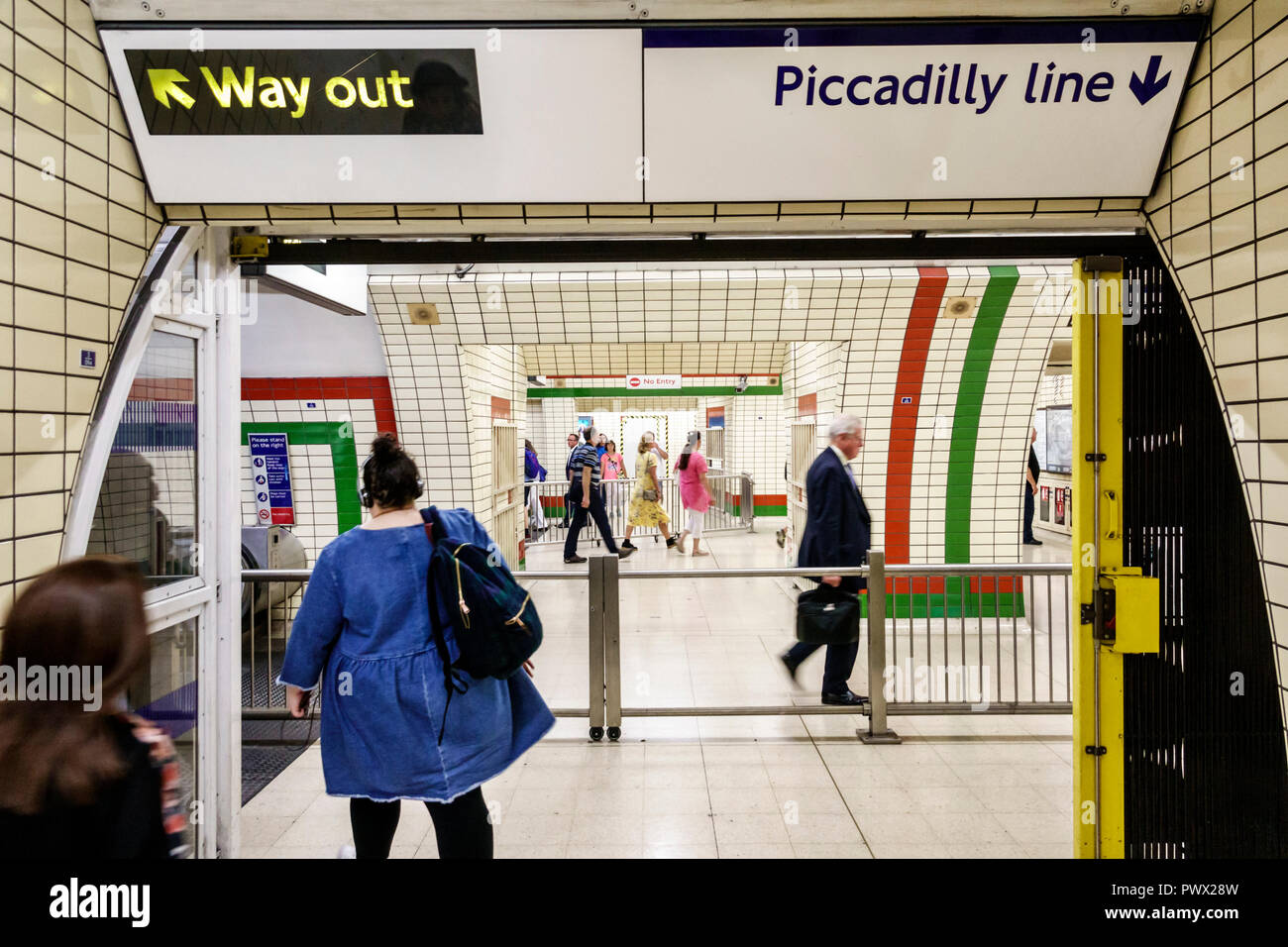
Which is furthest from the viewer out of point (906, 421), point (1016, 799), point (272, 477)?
point (272, 477)

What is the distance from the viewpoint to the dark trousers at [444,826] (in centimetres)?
216

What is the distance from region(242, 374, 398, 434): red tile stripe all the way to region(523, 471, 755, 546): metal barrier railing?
573 cm

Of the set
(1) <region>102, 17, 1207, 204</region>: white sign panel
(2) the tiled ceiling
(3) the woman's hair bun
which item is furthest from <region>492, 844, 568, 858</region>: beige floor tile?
(2) the tiled ceiling

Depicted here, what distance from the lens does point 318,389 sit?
6.69 m

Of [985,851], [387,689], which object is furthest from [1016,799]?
[387,689]

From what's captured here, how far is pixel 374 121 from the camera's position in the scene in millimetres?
2193

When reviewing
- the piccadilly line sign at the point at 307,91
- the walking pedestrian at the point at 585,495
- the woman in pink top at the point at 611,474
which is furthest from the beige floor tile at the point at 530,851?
the woman in pink top at the point at 611,474

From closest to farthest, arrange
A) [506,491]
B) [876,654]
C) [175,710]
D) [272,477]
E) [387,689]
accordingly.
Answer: [387,689]
[175,710]
[876,654]
[272,477]
[506,491]

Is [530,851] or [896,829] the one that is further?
[896,829]

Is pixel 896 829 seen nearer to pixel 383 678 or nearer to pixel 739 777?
pixel 739 777

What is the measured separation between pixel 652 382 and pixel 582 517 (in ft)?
17.4

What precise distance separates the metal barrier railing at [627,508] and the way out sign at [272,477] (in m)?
5.54

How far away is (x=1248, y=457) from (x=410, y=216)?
2.55 meters
